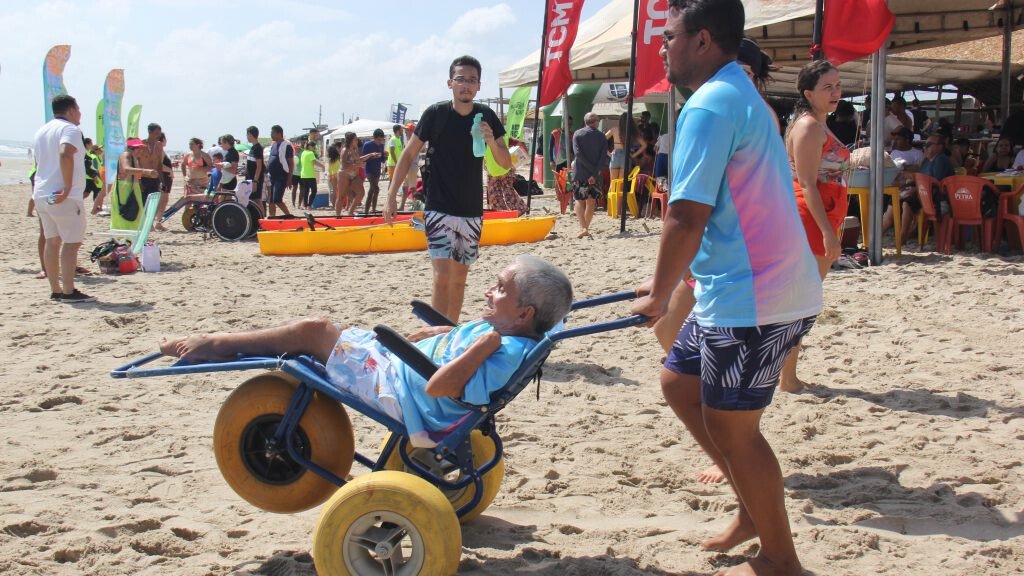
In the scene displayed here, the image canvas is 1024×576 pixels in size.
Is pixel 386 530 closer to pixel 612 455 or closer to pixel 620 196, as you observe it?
pixel 612 455

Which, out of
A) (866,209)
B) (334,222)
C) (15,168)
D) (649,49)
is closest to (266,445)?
(866,209)

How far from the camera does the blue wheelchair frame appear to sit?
2699 mm

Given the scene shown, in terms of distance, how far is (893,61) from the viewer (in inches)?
583

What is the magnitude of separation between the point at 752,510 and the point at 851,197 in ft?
25.6

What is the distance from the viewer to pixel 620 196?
46.8 ft

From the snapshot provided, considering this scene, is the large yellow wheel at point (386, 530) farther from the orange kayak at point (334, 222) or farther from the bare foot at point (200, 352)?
the orange kayak at point (334, 222)

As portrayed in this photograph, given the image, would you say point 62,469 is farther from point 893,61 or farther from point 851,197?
point 893,61

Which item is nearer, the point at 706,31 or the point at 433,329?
the point at 706,31

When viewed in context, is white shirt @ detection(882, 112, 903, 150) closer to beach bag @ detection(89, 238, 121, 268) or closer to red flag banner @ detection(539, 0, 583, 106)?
red flag banner @ detection(539, 0, 583, 106)

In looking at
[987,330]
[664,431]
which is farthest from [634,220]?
[664,431]

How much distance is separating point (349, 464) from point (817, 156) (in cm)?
254

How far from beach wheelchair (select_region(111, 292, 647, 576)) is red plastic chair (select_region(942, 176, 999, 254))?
684 centimetres

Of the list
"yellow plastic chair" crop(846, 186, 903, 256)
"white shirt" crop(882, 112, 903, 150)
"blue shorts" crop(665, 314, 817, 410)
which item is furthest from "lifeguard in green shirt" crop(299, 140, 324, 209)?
"blue shorts" crop(665, 314, 817, 410)

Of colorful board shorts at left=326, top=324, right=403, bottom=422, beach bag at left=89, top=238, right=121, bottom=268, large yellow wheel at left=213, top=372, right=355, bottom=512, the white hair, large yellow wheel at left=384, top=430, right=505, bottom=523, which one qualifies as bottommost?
large yellow wheel at left=384, top=430, right=505, bottom=523
